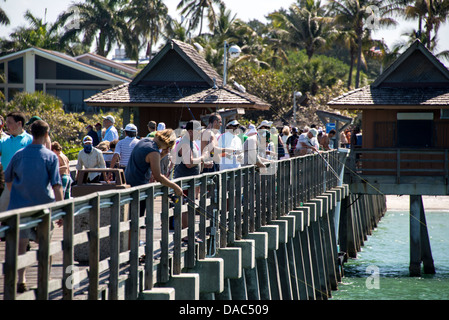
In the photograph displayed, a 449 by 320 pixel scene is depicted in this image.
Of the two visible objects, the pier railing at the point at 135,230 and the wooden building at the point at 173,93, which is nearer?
the pier railing at the point at 135,230

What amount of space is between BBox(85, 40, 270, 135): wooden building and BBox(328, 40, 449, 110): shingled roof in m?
3.37

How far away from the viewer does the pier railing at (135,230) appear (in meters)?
5.46

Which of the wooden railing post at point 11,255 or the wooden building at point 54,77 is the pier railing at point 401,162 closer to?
the wooden railing post at point 11,255

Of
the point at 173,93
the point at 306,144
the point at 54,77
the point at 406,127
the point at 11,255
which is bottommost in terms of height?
the point at 11,255

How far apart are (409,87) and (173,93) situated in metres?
8.39

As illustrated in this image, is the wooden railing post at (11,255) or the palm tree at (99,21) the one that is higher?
the palm tree at (99,21)

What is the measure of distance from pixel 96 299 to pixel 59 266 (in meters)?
1.68

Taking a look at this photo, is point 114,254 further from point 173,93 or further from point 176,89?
point 176,89

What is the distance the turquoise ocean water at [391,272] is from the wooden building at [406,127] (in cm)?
288

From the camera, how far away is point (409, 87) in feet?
88.8

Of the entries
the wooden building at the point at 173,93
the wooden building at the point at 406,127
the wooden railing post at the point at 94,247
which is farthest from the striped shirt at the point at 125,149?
the wooden building at the point at 406,127

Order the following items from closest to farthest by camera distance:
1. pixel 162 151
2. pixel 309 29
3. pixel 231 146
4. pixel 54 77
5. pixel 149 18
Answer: pixel 162 151, pixel 231 146, pixel 54 77, pixel 309 29, pixel 149 18

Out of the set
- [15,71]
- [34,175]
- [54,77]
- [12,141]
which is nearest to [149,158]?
[34,175]

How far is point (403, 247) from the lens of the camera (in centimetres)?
3303
